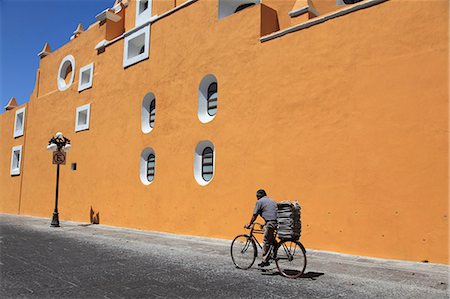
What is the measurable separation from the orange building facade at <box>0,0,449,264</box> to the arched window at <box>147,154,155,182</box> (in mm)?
70

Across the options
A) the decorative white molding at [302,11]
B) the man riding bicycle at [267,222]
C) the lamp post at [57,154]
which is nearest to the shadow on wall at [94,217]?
the lamp post at [57,154]

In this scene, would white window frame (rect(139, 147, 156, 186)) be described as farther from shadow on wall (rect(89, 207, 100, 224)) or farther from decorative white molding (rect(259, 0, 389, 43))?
decorative white molding (rect(259, 0, 389, 43))

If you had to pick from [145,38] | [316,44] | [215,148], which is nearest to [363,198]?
[316,44]

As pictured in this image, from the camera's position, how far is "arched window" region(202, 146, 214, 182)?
12.6 metres

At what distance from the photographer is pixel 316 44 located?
393 inches

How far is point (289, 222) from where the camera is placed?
6.79 metres

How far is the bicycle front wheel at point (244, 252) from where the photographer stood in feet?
23.9

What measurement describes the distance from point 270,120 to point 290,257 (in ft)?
15.6

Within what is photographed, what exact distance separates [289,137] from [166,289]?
→ 5.69 meters

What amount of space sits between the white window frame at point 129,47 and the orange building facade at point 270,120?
2.6 inches

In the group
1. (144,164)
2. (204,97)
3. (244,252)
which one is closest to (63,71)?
(144,164)

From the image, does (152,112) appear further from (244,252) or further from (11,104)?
(11,104)

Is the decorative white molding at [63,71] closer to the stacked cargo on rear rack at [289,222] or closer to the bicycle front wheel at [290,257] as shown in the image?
the stacked cargo on rear rack at [289,222]

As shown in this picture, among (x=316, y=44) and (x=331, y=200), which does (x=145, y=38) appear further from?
(x=331, y=200)
